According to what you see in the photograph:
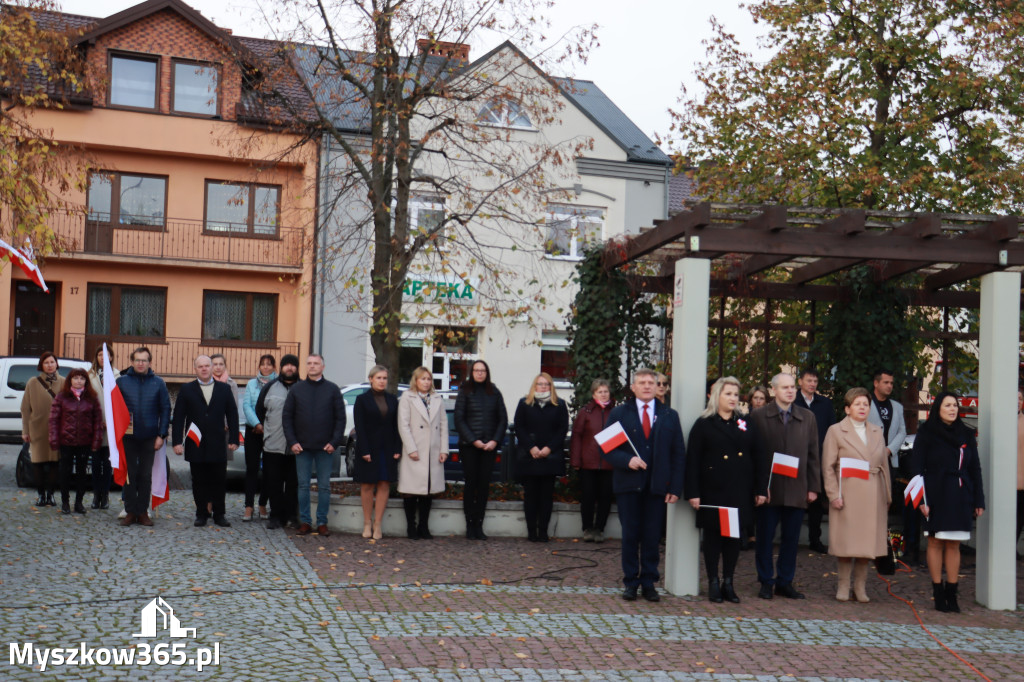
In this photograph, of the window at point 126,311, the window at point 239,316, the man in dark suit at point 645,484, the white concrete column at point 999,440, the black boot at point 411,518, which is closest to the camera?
the man in dark suit at point 645,484

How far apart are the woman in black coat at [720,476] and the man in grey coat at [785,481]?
25 centimetres

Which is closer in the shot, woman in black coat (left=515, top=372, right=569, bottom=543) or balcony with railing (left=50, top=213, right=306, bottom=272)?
woman in black coat (left=515, top=372, right=569, bottom=543)

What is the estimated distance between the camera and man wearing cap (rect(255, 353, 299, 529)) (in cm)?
Answer: 1200

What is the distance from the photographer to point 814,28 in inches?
791

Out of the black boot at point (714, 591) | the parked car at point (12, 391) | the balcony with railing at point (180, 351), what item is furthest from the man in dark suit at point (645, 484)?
the balcony with railing at point (180, 351)

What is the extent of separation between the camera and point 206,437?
476 inches

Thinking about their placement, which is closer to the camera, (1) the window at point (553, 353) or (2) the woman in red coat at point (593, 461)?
(2) the woman in red coat at point (593, 461)

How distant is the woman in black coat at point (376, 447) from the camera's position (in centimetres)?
1157

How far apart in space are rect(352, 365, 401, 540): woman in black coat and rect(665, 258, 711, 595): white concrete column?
3.24 metres

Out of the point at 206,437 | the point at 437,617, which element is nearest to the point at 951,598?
the point at 437,617

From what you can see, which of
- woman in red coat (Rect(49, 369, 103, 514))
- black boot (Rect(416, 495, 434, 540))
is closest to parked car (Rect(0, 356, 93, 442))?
woman in red coat (Rect(49, 369, 103, 514))

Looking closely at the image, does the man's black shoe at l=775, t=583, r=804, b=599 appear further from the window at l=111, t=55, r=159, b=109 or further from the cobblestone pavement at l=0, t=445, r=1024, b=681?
the window at l=111, t=55, r=159, b=109

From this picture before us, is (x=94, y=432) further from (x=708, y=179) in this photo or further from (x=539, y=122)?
(x=708, y=179)

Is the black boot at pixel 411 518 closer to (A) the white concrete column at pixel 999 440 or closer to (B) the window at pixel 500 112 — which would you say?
(B) the window at pixel 500 112
